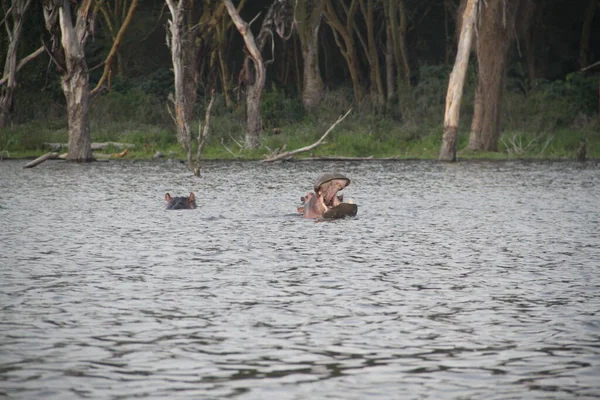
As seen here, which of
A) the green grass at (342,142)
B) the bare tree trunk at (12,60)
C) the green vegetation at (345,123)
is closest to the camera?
the bare tree trunk at (12,60)

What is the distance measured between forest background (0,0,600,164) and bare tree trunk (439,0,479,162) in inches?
17.4

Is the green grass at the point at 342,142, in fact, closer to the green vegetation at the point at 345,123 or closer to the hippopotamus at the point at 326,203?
the green vegetation at the point at 345,123

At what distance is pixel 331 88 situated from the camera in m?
61.2

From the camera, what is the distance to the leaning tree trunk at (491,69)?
38.1 metres

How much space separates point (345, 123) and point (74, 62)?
12.1 metres

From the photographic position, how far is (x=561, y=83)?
46531 mm

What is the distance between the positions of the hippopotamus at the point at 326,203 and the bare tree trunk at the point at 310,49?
31655 millimetres

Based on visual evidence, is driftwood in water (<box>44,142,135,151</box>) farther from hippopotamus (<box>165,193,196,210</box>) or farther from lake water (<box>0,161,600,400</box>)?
hippopotamus (<box>165,193,196,210</box>)

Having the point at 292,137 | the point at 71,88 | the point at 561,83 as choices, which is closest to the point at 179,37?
the point at 71,88

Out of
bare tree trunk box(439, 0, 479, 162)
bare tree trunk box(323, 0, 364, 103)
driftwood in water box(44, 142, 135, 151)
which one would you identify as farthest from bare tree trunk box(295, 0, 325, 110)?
bare tree trunk box(439, 0, 479, 162)

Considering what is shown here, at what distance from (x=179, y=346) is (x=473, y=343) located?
203cm

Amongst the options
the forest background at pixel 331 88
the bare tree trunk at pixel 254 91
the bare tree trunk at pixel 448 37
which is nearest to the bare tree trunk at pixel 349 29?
the forest background at pixel 331 88

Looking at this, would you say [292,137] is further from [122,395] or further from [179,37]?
[122,395]

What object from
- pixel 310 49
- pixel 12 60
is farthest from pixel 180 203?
pixel 310 49
